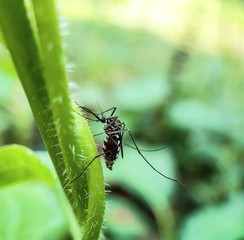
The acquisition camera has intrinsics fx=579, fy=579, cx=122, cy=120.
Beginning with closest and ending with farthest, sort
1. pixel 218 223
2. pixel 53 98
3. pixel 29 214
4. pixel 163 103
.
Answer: pixel 53 98 → pixel 29 214 → pixel 218 223 → pixel 163 103

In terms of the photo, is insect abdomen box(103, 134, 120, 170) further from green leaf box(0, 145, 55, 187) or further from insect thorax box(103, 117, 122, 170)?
green leaf box(0, 145, 55, 187)

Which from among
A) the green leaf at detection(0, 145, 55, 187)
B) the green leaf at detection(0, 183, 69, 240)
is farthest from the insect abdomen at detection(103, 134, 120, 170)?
the green leaf at detection(0, 183, 69, 240)

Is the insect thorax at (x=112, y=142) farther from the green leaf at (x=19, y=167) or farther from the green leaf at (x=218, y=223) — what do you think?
the green leaf at (x=218, y=223)

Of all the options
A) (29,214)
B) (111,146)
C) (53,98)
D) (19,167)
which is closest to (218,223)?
(29,214)

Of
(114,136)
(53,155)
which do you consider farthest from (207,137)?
(53,155)

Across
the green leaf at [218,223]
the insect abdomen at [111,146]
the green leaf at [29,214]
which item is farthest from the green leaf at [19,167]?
the green leaf at [218,223]

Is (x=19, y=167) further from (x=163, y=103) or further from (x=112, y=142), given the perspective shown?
(x=163, y=103)

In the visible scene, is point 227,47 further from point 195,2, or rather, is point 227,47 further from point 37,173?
point 37,173

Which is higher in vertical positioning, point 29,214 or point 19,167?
point 19,167
